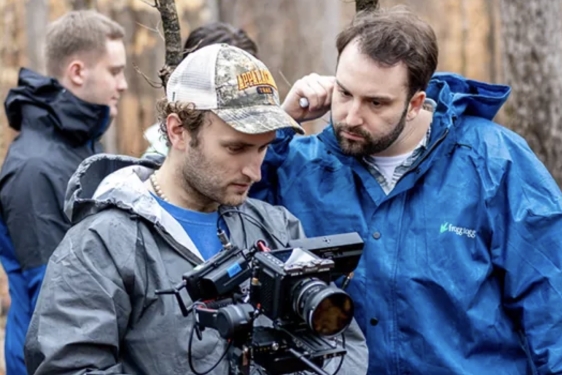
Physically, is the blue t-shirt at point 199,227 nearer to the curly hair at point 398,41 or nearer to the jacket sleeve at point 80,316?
the jacket sleeve at point 80,316

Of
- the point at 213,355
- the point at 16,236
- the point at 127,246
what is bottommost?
the point at 16,236

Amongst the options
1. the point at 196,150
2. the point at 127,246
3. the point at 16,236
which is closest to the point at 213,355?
the point at 127,246

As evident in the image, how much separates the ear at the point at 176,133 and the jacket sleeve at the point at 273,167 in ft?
2.18

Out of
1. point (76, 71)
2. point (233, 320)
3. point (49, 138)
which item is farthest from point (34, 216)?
point (233, 320)

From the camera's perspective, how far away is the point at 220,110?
3539 millimetres

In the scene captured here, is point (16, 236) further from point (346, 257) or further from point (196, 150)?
point (346, 257)

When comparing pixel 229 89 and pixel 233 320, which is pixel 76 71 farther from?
pixel 233 320

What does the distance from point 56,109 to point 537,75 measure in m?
3.51

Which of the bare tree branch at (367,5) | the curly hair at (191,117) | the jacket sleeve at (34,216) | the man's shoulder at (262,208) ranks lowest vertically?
the jacket sleeve at (34,216)

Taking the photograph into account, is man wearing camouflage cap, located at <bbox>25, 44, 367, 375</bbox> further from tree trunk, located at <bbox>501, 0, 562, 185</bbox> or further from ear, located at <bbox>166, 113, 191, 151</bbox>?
tree trunk, located at <bbox>501, 0, 562, 185</bbox>

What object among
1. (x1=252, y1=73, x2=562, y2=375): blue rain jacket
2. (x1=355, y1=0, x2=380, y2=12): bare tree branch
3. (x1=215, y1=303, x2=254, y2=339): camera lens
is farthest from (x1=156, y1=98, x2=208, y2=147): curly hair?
(x1=355, y1=0, x2=380, y2=12): bare tree branch

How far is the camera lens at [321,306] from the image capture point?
2836 millimetres

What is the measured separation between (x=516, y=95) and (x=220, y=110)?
4.09 m

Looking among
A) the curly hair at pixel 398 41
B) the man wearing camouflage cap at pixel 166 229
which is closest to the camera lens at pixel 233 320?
the man wearing camouflage cap at pixel 166 229
